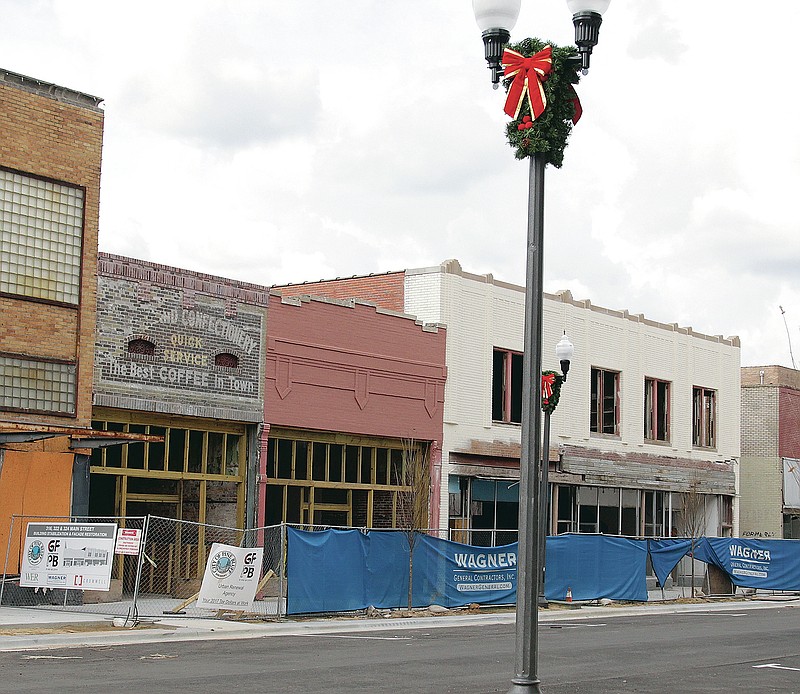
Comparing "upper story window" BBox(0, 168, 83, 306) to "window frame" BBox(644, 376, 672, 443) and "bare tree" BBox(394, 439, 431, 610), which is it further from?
"window frame" BBox(644, 376, 672, 443)

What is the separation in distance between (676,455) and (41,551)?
26.5 m

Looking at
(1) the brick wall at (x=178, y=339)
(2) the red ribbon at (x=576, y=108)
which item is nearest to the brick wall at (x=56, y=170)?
(1) the brick wall at (x=178, y=339)

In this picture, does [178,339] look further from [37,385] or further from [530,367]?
[530,367]

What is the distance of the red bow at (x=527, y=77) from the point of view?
11133mm

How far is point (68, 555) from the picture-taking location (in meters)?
22.0

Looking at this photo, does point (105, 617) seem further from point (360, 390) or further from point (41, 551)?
point (360, 390)

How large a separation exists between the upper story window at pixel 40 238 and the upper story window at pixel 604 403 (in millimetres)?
19164

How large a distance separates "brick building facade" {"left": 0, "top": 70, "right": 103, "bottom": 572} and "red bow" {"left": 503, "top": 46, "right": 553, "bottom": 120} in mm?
15251

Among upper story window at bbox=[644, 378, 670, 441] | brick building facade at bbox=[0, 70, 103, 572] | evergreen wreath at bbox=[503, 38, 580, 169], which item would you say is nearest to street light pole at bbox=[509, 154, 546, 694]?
evergreen wreath at bbox=[503, 38, 580, 169]

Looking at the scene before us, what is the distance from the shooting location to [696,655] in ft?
62.5

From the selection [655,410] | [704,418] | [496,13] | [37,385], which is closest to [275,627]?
[37,385]

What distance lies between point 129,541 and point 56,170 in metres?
8.71

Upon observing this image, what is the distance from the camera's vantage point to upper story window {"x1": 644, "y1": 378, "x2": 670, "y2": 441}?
43.0 meters

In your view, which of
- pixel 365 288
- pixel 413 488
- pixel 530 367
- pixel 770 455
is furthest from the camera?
Result: pixel 770 455
